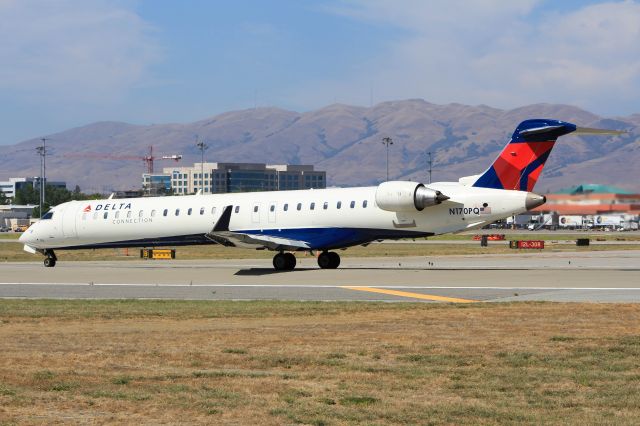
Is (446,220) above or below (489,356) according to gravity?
above

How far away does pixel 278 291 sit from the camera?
2811 cm

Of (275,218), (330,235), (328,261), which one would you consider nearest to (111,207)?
(275,218)

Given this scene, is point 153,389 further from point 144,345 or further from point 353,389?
point 144,345

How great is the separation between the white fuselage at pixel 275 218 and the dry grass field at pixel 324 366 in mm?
13715

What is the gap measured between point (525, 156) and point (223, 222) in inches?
464

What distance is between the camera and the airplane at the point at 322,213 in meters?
34.7

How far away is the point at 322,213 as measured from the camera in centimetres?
3741

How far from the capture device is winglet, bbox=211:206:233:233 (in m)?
36.8

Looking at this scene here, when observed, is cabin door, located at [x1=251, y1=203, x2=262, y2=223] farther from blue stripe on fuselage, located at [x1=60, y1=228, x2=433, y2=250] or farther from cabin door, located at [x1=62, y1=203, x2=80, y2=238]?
cabin door, located at [x1=62, y1=203, x2=80, y2=238]

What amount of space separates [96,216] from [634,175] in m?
24.0

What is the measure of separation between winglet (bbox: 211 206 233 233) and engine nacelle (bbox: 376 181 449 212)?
233 inches

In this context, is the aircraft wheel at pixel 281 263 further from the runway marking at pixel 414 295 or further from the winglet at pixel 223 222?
the runway marking at pixel 414 295

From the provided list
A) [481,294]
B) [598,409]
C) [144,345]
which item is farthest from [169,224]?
[598,409]

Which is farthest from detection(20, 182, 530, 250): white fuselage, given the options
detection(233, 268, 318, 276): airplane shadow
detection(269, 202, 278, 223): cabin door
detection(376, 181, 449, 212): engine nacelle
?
detection(233, 268, 318, 276): airplane shadow
